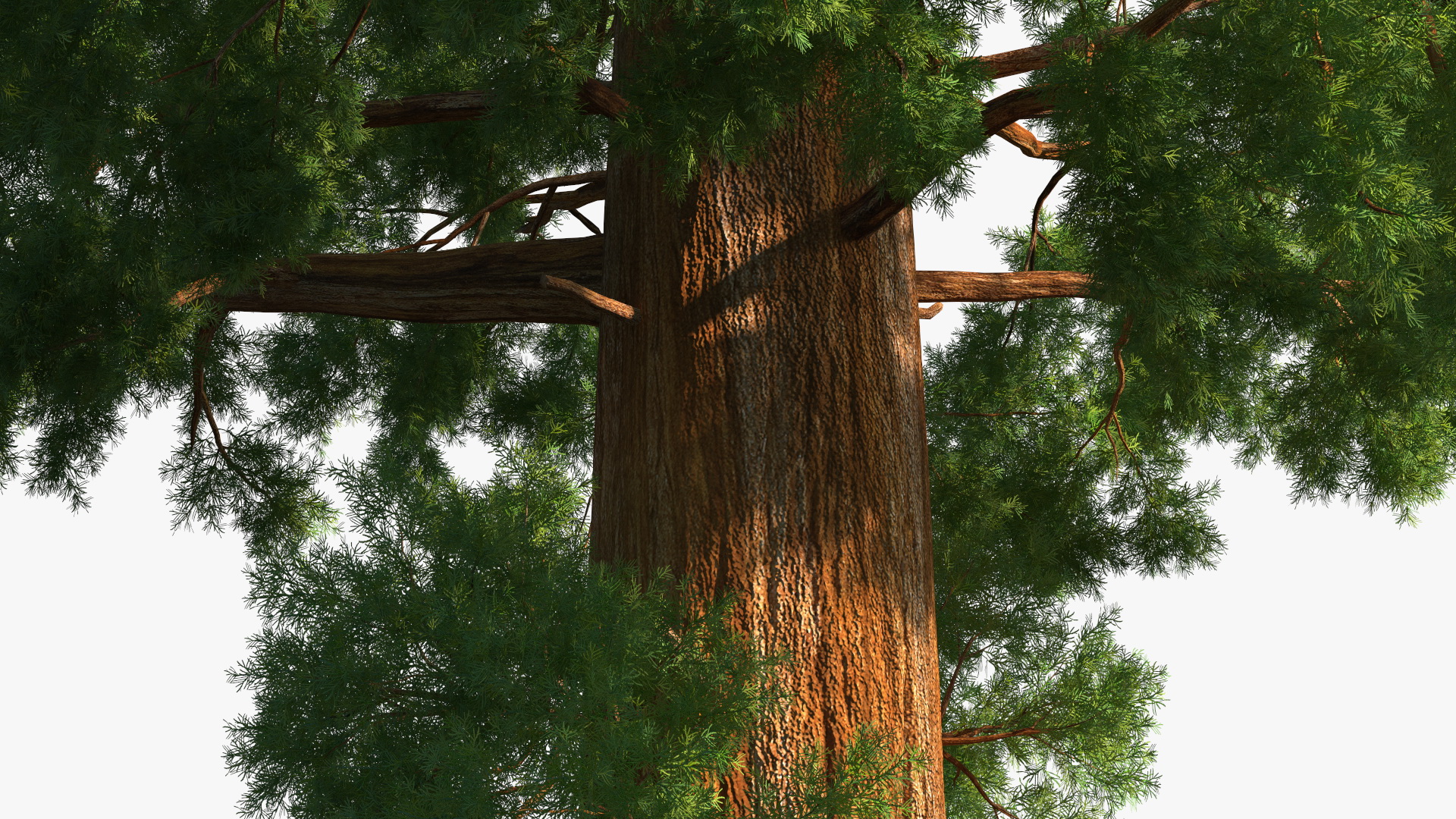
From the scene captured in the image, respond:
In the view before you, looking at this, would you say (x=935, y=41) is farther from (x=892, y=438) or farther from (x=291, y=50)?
(x=291, y=50)

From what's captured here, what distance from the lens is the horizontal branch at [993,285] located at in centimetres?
372

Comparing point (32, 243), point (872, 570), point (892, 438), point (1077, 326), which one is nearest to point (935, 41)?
point (892, 438)

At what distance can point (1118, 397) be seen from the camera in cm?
440

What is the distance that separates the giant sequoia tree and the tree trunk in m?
0.01

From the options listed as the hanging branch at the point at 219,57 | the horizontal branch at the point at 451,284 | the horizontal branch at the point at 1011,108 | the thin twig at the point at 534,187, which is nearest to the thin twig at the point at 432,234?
the thin twig at the point at 534,187

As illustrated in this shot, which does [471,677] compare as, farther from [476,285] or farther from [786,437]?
[476,285]

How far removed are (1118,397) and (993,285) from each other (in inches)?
36.3

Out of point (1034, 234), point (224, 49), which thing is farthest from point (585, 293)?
point (1034, 234)

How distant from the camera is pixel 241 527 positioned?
4332 millimetres

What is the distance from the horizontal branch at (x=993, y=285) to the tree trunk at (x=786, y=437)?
0.44 metres

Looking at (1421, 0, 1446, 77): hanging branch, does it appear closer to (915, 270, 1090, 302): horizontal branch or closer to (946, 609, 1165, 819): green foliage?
(915, 270, 1090, 302): horizontal branch

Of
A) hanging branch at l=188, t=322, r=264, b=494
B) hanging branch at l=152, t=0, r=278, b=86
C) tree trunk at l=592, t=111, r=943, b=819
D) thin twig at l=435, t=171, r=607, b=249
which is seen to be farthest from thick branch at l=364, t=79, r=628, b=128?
hanging branch at l=188, t=322, r=264, b=494

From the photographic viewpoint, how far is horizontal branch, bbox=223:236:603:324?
3.58 m

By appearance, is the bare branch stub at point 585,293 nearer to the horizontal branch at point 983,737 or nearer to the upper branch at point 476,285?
the upper branch at point 476,285
